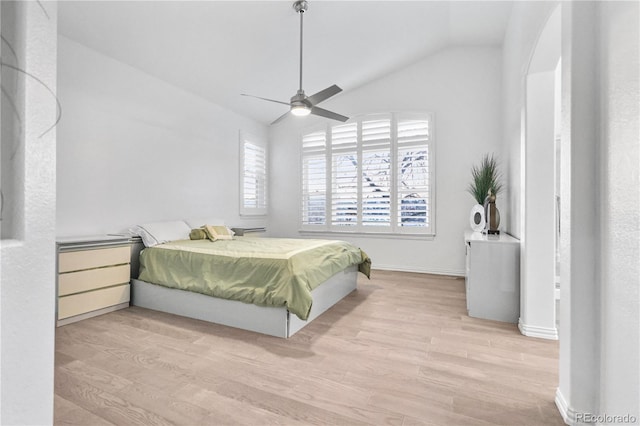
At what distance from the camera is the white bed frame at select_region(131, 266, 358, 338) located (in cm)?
251

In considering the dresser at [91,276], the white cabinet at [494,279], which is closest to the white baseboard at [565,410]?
the white cabinet at [494,279]

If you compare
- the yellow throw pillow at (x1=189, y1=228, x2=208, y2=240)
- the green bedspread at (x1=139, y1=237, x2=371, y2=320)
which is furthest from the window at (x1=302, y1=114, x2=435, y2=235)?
the yellow throw pillow at (x1=189, y1=228, x2=208, y2=240)

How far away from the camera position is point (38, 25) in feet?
2.23

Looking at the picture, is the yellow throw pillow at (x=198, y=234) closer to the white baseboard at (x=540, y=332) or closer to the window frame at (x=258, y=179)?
the window frame at (x=258, y=179)

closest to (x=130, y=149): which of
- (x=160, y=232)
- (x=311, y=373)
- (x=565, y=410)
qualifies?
(x=160, y=232)

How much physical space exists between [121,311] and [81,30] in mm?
2829

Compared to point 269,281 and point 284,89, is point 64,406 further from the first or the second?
point 284,89

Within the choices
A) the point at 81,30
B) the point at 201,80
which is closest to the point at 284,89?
the point at 201,80

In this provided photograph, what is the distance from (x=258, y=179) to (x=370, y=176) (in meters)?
2.18

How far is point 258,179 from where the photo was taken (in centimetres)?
599

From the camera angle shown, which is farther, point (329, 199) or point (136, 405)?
point (329, 199)

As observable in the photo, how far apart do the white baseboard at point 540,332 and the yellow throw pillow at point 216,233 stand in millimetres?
3391

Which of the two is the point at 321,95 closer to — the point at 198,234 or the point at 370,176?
the point at 198,234

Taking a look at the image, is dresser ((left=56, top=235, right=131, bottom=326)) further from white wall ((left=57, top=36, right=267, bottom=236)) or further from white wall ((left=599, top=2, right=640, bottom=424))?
white wall ((left=599, top=2, right=640, bottom=424))
